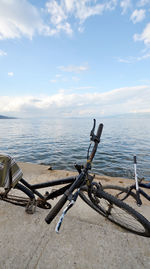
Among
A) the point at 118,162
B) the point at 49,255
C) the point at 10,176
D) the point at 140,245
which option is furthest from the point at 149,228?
the point at 118,162

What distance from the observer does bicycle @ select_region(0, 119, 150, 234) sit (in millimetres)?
1536

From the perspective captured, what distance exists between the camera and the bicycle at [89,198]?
154 centimetres

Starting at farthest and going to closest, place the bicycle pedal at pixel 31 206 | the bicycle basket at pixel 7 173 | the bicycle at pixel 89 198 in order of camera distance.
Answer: the bicycle pedal at pixel 31 206 → the bicycle basket at pixel 7 173 → the bicycle at pixel 89 198

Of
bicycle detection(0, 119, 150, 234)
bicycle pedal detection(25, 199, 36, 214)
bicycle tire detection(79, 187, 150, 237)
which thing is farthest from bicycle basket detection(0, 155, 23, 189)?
bicycle tire detection(79, 187, 150, 237)

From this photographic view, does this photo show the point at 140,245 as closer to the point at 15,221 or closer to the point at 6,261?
the point at 6,261

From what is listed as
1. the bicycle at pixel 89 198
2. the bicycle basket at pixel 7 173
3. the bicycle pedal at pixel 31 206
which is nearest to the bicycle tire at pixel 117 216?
the bicycle at pixel 89 198

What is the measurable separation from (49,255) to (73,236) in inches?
20.6

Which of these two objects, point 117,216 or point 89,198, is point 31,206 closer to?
point 89,198

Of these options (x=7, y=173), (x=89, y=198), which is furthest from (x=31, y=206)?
(x=89, y=198)

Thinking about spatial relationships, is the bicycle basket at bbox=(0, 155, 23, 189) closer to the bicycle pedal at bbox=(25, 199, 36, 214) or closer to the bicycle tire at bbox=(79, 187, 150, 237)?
the bicycle pedal at bbox=(25, 199, 36, 214)

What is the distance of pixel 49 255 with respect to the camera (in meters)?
1.97

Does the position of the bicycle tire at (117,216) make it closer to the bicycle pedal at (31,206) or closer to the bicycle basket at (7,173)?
the bicycle pedal at (31,206)

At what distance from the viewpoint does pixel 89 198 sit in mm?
2297

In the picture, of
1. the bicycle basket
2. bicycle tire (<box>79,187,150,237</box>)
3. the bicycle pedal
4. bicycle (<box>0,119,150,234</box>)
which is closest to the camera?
bicycle (<box>0,119,150,234</box>)
